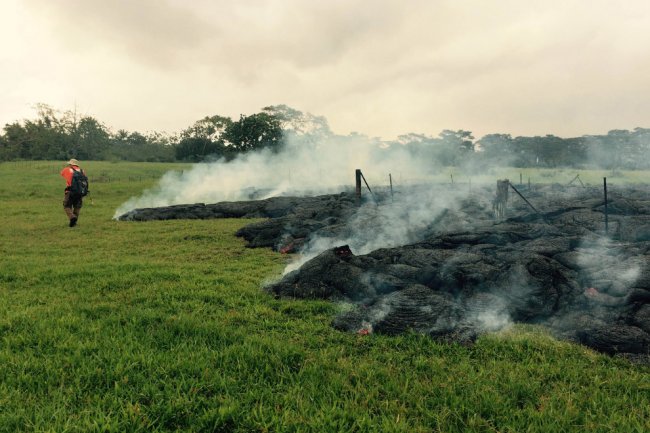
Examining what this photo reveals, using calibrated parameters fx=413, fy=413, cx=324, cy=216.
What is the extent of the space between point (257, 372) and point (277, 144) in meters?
52.8

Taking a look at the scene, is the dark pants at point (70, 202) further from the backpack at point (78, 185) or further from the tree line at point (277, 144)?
the tree line at point (277, 144)

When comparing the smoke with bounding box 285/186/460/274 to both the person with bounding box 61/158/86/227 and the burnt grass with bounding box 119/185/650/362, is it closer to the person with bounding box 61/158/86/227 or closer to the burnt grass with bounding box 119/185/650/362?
the burnt grass with bounding box 119/185/650/362

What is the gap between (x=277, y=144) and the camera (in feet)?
182

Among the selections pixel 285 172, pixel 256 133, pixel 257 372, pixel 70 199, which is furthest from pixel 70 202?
pixel 256 133

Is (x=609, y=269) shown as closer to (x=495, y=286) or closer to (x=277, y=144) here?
(x=495, y=286)

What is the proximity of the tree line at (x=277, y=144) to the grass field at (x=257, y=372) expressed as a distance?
47.9m

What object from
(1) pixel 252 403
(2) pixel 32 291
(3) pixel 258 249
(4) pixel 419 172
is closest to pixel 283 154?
(4) pixel 419 172

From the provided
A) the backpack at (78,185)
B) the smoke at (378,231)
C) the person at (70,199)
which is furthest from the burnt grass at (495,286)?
the person at (70,199)

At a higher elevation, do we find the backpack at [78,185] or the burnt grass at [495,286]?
the backpack at [78,185]

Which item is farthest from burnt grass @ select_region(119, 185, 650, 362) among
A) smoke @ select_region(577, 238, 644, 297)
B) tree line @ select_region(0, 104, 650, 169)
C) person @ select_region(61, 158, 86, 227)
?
tree line @ select_region(0, 104, 650, 169)

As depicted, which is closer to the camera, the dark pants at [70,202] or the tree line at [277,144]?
the dark pants at [70,202]

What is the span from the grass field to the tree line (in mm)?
47883

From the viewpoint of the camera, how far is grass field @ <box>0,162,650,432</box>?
11.6 ft

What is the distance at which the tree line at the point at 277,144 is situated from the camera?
184 feet
